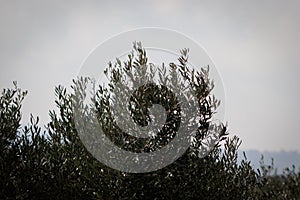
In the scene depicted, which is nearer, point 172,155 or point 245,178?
point 172,155

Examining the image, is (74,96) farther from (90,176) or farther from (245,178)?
(245,178)

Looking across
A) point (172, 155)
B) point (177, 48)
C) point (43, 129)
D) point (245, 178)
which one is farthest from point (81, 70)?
point (245, 178)

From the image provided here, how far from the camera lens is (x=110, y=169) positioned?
9.61m

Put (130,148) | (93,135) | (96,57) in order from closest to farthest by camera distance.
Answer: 1. (130,148)
2. (93,135)
3. (96,57)

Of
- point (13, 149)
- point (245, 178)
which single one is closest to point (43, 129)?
point (13, 149)

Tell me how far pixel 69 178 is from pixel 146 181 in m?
2.00

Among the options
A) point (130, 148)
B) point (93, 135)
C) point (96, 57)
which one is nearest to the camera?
point (130, 148)

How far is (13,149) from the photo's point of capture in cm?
1107

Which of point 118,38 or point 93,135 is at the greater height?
point 118,38

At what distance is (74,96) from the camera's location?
36.6 feet

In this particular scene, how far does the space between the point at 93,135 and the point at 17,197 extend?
90.0 inches

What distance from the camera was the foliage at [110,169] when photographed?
966 cm

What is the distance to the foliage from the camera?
31.7 feet

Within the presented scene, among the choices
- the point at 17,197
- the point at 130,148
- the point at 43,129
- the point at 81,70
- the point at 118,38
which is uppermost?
the point at 118,38
